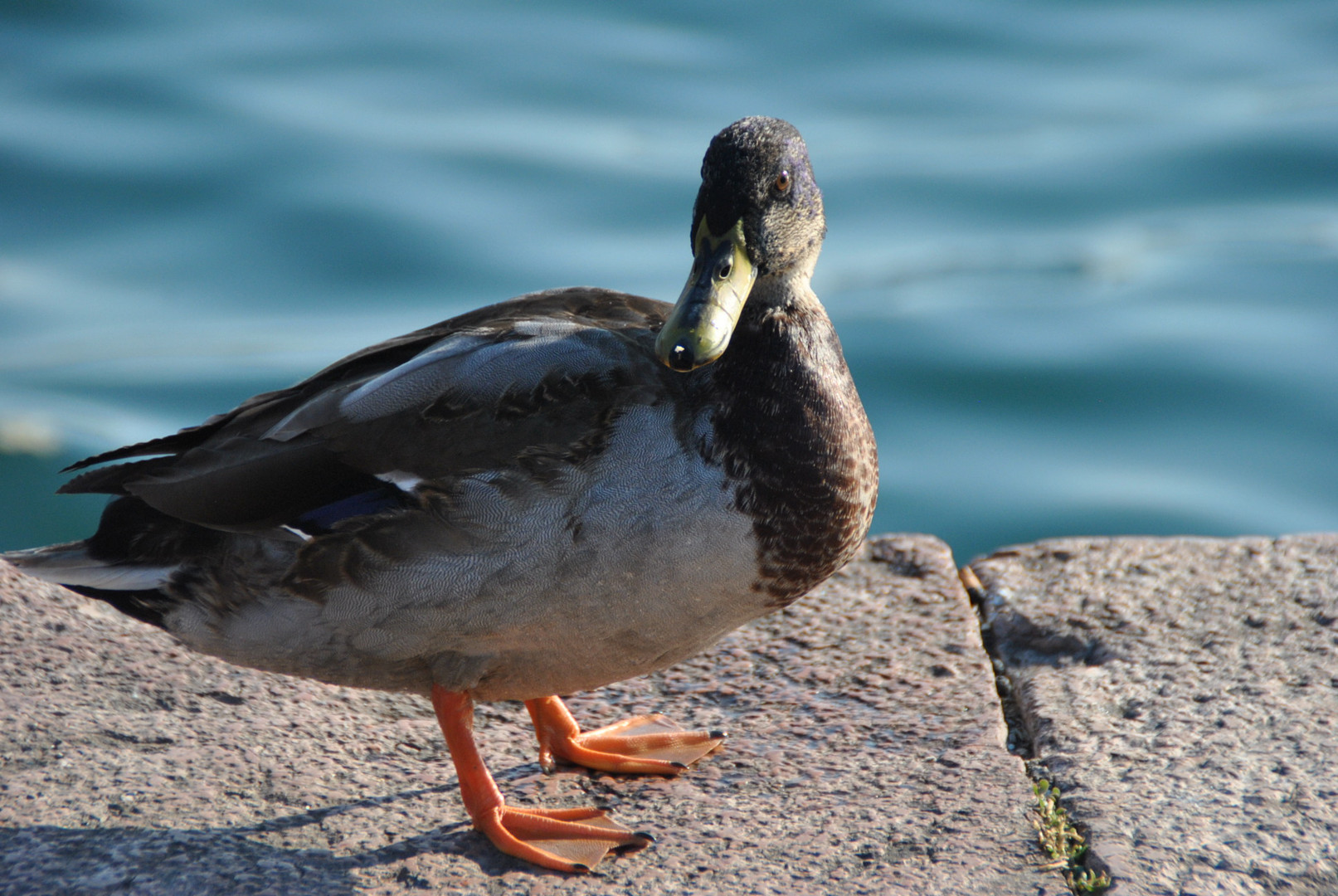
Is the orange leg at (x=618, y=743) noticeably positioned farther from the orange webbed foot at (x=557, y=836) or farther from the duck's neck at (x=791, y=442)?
the duck's neck at (x=791, y=442)

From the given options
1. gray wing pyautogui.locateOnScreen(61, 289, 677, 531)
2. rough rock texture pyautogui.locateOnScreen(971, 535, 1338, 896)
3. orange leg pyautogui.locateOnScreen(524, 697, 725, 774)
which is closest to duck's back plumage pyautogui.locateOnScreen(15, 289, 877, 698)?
gray wing pyautogui.locateOnScreen(61, 289, 677, 531)

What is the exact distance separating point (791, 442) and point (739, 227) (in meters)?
0.48

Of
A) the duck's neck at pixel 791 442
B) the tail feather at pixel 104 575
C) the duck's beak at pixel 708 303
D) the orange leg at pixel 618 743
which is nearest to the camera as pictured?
the duck's beak at pixel 708 303

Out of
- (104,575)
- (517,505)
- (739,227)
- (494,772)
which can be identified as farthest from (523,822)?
(739,227)

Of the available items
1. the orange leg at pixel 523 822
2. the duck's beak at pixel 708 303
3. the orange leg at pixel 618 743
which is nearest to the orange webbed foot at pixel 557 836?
the orange leg at pixel 523 822

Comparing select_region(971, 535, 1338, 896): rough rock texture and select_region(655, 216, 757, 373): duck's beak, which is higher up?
select_region(655, 216, 757, 373): duck's beak

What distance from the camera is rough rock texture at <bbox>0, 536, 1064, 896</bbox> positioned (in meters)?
2.89

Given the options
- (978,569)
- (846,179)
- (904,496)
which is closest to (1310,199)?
(846,179)

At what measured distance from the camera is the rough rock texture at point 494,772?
2.89m

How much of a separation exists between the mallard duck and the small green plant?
2.30 ft

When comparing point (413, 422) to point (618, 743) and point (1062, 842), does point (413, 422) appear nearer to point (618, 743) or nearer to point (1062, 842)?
point (618, 743)

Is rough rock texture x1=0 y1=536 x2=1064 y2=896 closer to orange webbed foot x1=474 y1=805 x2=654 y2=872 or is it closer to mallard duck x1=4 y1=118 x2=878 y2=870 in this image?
orange webbed foot x1=474 y1=805 x2=654 y2=872

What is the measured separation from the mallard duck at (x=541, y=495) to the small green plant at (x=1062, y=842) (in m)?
0.70

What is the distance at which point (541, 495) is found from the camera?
9.56 ft
